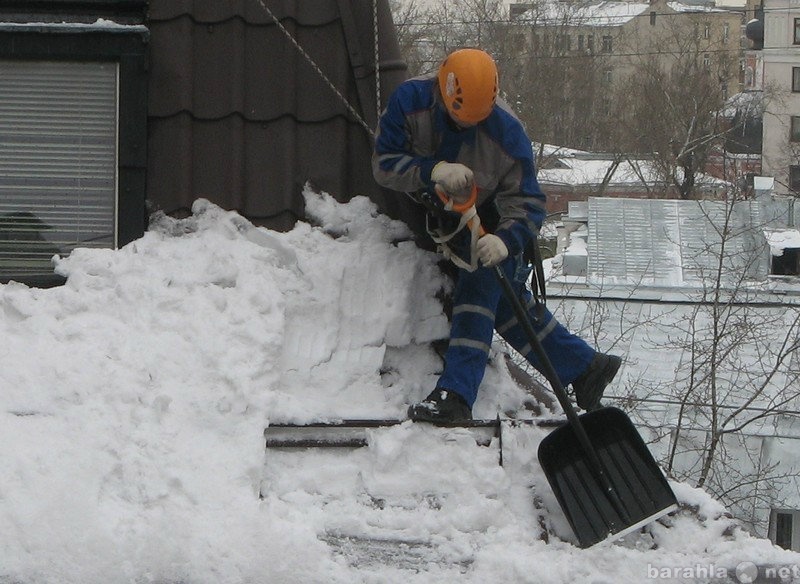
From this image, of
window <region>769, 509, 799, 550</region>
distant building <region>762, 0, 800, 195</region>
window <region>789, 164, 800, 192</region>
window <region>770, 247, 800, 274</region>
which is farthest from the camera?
distant building <region>762, 0, 800, 195</region>

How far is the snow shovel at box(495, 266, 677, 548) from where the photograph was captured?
381 centimetres

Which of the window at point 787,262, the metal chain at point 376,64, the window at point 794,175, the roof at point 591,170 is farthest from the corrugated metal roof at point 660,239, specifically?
the window at point 794,175

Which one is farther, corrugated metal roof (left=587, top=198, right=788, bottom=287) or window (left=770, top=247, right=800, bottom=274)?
window (left=770, top=247, right=800, bottom=274)

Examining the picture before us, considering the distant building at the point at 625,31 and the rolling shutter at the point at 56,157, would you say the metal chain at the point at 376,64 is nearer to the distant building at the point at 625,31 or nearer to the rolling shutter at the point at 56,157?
the rolling shutter at the point at 56,157

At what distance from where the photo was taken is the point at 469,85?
13.5 ft

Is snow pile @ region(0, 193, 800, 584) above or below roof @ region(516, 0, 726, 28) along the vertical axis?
below

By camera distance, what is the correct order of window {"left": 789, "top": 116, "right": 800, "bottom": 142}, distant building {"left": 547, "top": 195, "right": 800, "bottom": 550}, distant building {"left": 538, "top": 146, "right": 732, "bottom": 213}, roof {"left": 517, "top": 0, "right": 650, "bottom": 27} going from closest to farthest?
distant building {"left": 547, "top": 195, "right": 800, "bottom": 550} → distant building {"left": 538, "top": 146, "right": 732, "bottom": 213} → roof {"left": 517, "top": 0, "right": 650, "bottom": 27} → window {"left": 789, "top": 116, "right": 800, "bottom": 142}

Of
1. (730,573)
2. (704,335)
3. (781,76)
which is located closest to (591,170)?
(781,76)

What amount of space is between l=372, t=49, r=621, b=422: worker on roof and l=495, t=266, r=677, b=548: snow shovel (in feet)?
0.53

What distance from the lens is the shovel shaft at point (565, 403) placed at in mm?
3939

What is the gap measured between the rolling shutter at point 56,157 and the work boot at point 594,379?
200 cm

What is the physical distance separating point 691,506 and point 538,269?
1205 millimetres

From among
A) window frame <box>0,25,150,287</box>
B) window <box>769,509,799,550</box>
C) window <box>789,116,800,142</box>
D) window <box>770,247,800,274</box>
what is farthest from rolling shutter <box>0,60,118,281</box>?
window <box>789,116,800,142</box>

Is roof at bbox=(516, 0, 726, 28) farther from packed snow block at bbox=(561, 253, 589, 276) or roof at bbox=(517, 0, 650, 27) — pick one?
packed snow block at bbox=(561, 253, 589, 276)
